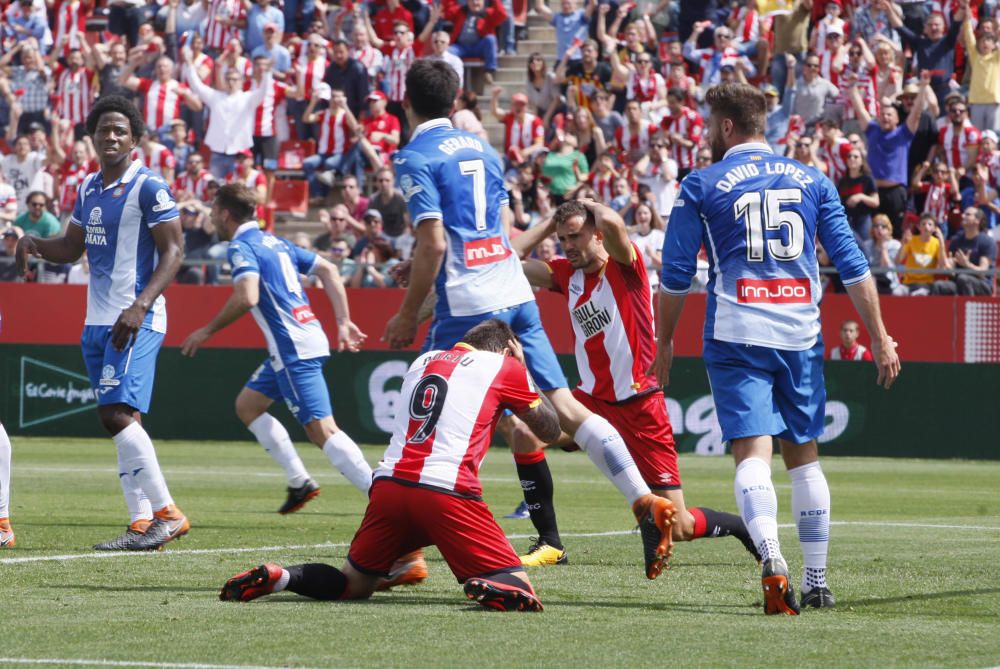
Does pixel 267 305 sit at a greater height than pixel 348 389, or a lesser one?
greater

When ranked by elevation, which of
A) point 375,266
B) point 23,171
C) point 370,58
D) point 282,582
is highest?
point 282,582

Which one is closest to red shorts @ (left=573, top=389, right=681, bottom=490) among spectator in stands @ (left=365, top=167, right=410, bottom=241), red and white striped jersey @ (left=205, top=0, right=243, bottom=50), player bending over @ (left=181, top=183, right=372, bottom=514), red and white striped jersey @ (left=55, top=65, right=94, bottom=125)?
player bending over @ (left=181, top=183, right=372, bottom=514)

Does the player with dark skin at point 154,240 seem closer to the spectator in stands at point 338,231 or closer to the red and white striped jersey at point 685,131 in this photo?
the spectator in stands at point 338,231

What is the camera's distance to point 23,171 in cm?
2617

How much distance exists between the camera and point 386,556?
736 cm

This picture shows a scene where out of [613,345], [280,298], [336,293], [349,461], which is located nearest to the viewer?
[613,345]

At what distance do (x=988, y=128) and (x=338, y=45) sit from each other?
9.88 metres

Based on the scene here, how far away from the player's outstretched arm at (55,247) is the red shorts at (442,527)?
3814 millimetres

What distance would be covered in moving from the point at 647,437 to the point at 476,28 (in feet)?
59.3

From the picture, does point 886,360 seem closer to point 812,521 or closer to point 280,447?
point 812,521

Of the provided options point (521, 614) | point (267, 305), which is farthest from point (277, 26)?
point (521, 614)

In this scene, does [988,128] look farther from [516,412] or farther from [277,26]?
[516,412]

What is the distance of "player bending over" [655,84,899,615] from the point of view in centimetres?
734

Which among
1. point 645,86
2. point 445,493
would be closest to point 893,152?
point 645,86
